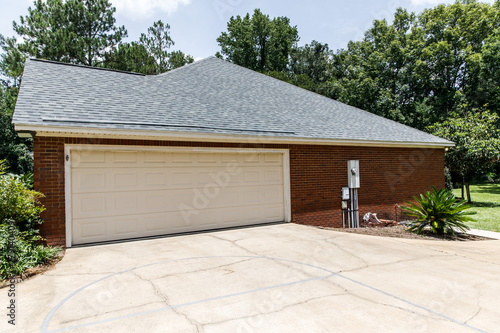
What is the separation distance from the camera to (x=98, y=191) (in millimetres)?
6914

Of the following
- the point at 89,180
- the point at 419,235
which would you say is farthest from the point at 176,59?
the point at 419,235

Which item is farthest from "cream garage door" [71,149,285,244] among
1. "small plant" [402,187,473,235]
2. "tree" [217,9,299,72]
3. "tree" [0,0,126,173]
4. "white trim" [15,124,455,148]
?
"tree" [217,9,299,72]

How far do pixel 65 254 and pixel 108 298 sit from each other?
2749mm

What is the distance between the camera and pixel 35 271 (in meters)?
5.06

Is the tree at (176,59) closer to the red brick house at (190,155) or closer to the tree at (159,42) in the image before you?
the tree at (159,42)

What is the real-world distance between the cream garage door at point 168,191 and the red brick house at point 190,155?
1.0 inches

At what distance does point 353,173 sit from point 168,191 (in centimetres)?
613

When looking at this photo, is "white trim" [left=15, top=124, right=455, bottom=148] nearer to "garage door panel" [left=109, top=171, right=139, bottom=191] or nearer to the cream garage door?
the cream garage door

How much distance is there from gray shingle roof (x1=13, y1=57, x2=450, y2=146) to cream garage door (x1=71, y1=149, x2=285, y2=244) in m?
0.77

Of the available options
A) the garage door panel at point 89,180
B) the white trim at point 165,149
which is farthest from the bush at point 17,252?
the white trim at point 165,149

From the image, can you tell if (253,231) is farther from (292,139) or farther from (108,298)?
(108,298)

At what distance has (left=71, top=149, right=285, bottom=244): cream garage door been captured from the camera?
684 centimetres

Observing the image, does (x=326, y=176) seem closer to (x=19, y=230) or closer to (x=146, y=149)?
(x=146, y=149)

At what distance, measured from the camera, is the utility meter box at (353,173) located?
1038cm
